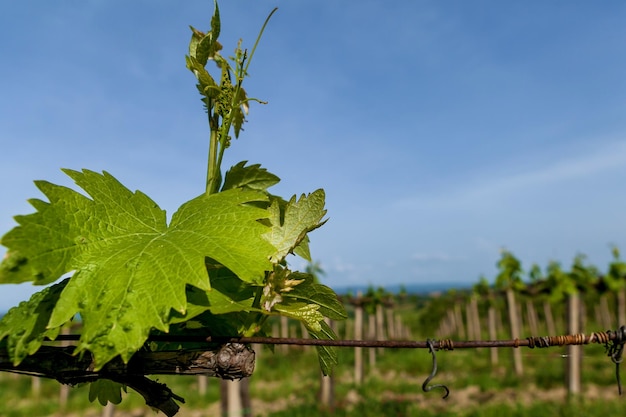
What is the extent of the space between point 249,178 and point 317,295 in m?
0.34

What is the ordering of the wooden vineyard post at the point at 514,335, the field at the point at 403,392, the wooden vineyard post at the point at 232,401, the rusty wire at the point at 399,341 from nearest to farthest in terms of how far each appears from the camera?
the rusty wire at the point at 399,341, the wooden vineyard post at the point at 232,401, the field at the point at 403,392, the wooden vineyard post at the point at 514,335

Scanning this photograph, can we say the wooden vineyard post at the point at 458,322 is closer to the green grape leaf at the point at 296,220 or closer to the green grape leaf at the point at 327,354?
the green grape leaf at the point at 327,354

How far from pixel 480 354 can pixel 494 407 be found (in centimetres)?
735

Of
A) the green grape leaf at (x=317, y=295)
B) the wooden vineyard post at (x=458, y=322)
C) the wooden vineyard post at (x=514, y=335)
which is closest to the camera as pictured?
the green grape leaf at (x=317, y=295)

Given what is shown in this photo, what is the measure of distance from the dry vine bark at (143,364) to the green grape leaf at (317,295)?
0.16m

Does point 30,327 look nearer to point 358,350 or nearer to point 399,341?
point 399,341

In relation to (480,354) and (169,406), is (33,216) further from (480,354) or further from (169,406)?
(480,354)

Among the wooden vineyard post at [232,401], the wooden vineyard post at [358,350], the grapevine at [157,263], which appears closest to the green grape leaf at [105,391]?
the grapevine at [157,263]

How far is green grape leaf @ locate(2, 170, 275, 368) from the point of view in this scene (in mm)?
790

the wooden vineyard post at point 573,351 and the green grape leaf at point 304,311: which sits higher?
the green grape leaf at point 304,311

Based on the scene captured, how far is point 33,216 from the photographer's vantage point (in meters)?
0.84

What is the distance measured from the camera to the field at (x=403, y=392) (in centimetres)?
1080

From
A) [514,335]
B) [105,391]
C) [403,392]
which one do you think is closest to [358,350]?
[403,392]

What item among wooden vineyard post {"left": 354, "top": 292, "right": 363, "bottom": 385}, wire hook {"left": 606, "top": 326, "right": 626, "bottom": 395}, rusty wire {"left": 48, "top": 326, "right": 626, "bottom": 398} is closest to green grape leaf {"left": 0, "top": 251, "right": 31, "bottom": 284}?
rusty wire {"left": 48, "top": 326, "right": 626, "bottom": 398}
